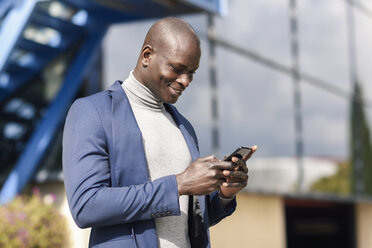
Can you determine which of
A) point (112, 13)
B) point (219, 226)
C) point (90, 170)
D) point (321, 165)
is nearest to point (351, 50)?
point (321, 165)

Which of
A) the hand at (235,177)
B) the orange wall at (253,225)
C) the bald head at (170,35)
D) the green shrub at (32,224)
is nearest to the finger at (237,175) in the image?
the hand at (235,177)

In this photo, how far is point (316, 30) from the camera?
1180cm

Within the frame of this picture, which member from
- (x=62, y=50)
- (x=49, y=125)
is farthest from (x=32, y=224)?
(x=62, y=50)

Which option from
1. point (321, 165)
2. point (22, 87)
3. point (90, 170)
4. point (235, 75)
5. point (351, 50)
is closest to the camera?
point (90, 170)

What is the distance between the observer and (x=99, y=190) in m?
2.13

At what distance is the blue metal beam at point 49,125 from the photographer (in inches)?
291

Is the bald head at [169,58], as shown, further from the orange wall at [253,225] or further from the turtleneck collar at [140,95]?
the orange wall at [253,225]

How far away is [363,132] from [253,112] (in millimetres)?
4743

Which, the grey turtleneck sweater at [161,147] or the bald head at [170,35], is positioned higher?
the bald head at [170,35]

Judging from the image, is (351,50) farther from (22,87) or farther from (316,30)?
(22,87)

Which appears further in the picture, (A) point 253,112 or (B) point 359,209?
(B) point 359,209

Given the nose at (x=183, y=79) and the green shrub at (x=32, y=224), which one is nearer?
the nose at (x=183, y=79)

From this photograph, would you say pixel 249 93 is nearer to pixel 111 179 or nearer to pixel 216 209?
pixel 216 209

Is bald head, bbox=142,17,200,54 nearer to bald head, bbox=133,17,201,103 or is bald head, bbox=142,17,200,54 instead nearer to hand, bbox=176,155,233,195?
bald head, bbox=133,17,201,103
